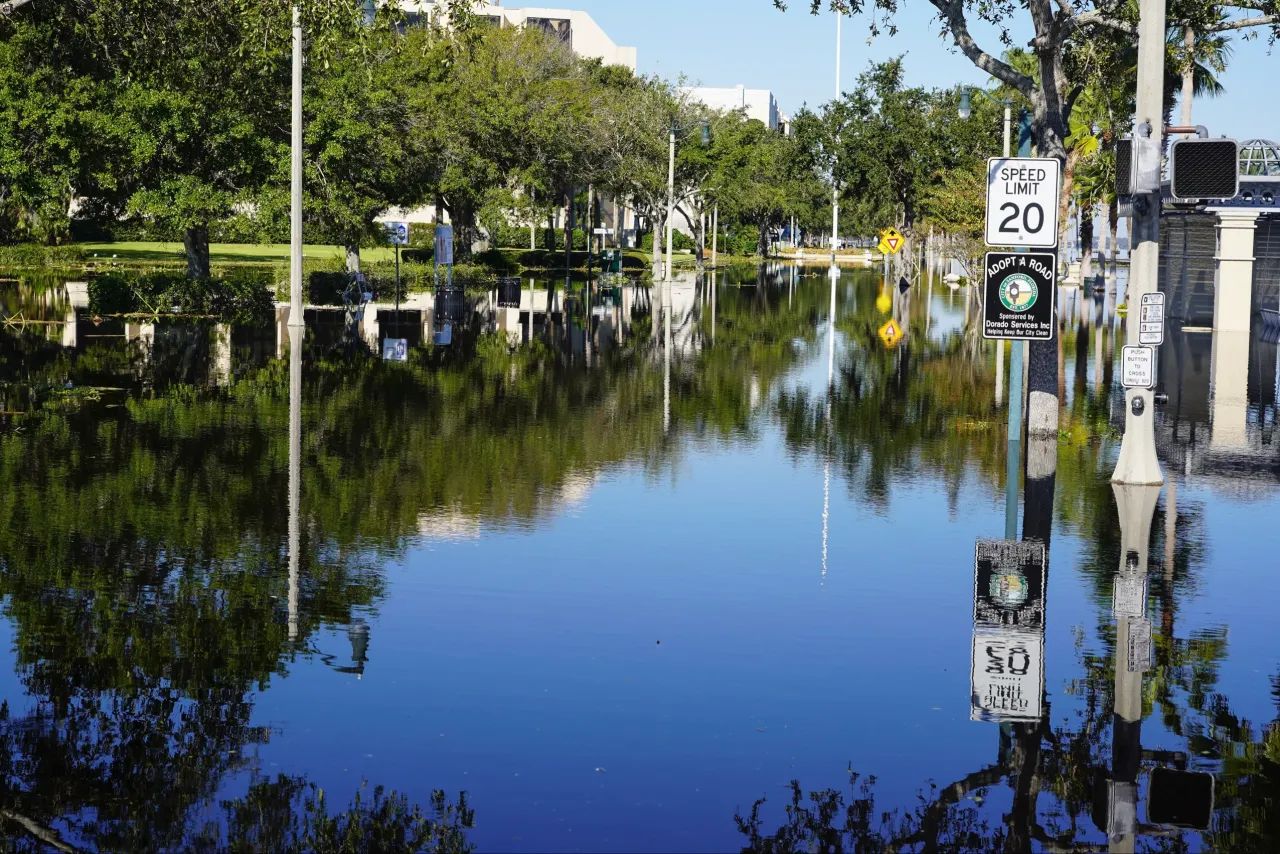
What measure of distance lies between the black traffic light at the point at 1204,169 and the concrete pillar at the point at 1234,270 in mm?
26020

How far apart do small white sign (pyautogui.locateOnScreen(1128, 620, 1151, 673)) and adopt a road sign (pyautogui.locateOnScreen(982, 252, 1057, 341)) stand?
5790 millimetres

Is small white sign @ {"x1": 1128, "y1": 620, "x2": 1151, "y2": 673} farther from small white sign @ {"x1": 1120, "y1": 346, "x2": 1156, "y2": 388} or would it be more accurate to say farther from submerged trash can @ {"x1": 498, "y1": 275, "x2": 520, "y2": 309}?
submerged trash can @ {"x1": 498, "y1": 275, "x2": 520, "y2": 309}

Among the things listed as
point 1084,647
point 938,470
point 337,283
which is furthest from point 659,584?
point 337,283

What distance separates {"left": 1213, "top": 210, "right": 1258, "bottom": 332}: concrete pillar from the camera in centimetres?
3753

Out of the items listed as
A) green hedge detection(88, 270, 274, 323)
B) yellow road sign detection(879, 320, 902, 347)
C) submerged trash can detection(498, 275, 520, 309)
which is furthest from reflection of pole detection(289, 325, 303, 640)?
submerged trash can detection(498, 275, 520, 309)

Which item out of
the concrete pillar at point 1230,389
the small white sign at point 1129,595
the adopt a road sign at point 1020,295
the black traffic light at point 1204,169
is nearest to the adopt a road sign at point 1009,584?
the small white sign at point 1129,595

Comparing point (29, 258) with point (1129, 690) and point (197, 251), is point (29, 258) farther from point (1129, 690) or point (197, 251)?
point (1129, 690)

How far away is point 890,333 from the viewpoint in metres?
38.7

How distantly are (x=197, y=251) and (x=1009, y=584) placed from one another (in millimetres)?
34284

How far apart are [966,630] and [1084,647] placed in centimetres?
75

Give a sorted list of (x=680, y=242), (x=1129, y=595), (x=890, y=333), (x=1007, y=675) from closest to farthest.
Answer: (x=1007, y=675)
(x=1129, y=595)
(x=890, y=333)
(x=680, y=242)

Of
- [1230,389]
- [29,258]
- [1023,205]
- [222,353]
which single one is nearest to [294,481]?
[1023,205]

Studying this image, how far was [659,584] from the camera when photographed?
11133 mm

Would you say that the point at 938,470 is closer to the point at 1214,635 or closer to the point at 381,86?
the point at 1214,635
